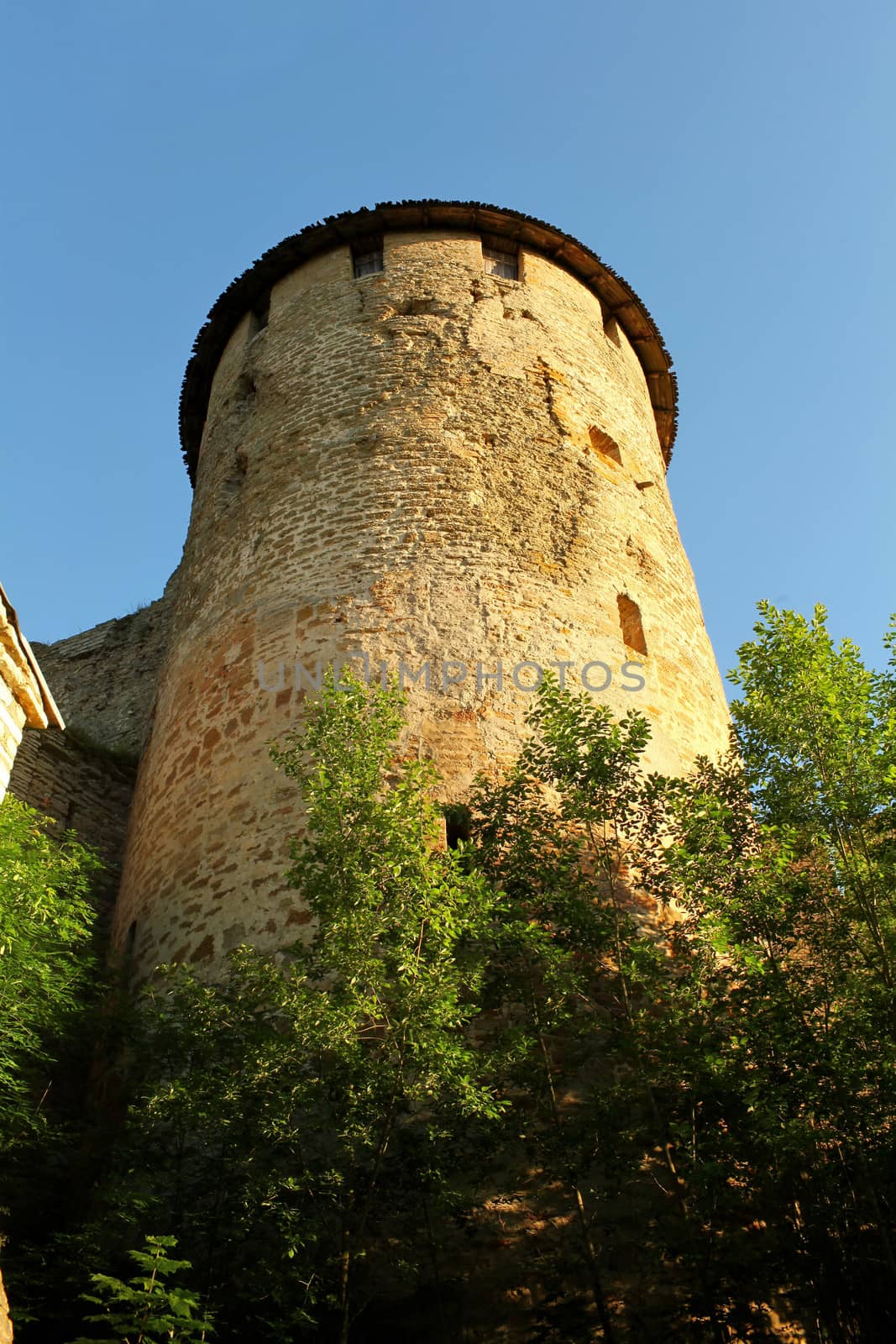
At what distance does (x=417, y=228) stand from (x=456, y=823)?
8526 mm

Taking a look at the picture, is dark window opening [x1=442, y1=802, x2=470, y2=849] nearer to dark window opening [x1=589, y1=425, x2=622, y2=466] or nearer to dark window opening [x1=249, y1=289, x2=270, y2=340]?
dark window opening [x1=589, y1=425, x2=622, y2=466]

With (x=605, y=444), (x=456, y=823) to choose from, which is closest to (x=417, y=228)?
(x=605, y=444)

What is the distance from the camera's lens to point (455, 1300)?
6.16 metres

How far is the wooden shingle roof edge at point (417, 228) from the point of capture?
1372 cm

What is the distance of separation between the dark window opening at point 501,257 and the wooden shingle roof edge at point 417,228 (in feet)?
0.34

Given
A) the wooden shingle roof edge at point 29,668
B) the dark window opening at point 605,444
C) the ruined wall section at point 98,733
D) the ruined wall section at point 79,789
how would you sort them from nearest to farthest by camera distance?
1. the wooden shingle roof edge at point 29,668
2. the ruined wall section at point 79,789
3. the ruined wall section at point 98,733
4. the dark window opening at point 605,444

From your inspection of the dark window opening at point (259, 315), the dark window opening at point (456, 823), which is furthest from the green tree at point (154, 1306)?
the dark window opening at point (259, 315)

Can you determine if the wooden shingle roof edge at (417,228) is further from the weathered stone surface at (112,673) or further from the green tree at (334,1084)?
the green tree at (334,1084)

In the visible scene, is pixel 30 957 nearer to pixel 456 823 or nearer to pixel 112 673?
pixel 456 823

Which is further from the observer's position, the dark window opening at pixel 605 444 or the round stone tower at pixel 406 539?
the dark window opening at pixel 605 444

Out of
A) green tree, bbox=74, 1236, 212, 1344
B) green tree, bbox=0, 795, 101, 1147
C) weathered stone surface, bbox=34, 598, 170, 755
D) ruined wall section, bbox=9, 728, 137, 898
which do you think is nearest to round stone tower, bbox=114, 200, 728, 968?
ruined wall section, bbox=9, 728, 137, 898

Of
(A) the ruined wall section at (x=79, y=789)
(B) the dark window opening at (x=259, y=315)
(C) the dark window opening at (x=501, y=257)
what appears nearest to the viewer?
(A) the ruined wall section at (x=79, y=789)

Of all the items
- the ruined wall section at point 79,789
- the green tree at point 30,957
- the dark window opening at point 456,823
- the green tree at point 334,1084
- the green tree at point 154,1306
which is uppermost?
the ruined wall section at point 79,789

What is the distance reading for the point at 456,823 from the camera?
315 inches
